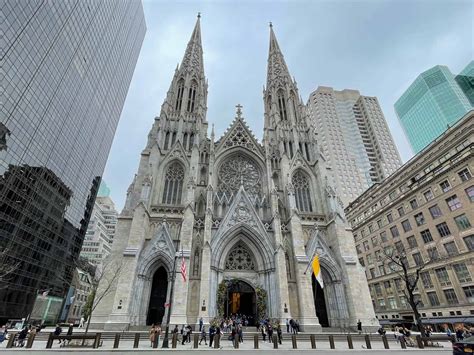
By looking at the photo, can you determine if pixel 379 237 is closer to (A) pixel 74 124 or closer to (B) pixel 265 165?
(B) pixel 265 165

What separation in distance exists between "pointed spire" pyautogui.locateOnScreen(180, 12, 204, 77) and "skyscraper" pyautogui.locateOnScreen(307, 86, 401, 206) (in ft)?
174

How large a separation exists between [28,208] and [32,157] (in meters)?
7.88

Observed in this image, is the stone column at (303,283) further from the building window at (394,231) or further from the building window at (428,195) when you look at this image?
the building window at (394,231)

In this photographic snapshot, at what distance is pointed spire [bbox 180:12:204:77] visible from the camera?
38.9 m

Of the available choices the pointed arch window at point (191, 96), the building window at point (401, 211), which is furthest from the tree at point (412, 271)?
the pointed arch window at point (191, 96)

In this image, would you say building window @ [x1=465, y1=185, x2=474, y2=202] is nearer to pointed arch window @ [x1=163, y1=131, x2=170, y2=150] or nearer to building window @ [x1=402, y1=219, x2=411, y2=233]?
building window @ [x1=402, y1=219, x2=411, y2=233]

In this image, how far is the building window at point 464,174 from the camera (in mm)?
28172

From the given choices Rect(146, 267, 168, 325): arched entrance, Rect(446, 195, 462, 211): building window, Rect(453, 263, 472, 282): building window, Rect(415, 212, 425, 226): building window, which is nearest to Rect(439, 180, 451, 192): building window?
Rect(446, 195, 462, 211): building window

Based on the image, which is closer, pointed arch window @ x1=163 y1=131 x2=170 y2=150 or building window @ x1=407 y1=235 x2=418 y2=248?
pointed arch window @ x1=163 y1=131 x2=170 y2=150

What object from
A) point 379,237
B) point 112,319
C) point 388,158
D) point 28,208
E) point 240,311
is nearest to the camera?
point 112,319

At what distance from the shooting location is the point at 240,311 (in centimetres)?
2405

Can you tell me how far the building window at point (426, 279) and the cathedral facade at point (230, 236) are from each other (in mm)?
16224

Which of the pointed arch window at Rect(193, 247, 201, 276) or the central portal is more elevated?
the pointed arch window at Rect(193, 247, 201, 276)

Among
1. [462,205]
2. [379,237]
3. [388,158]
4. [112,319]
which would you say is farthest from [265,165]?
[388,158]
